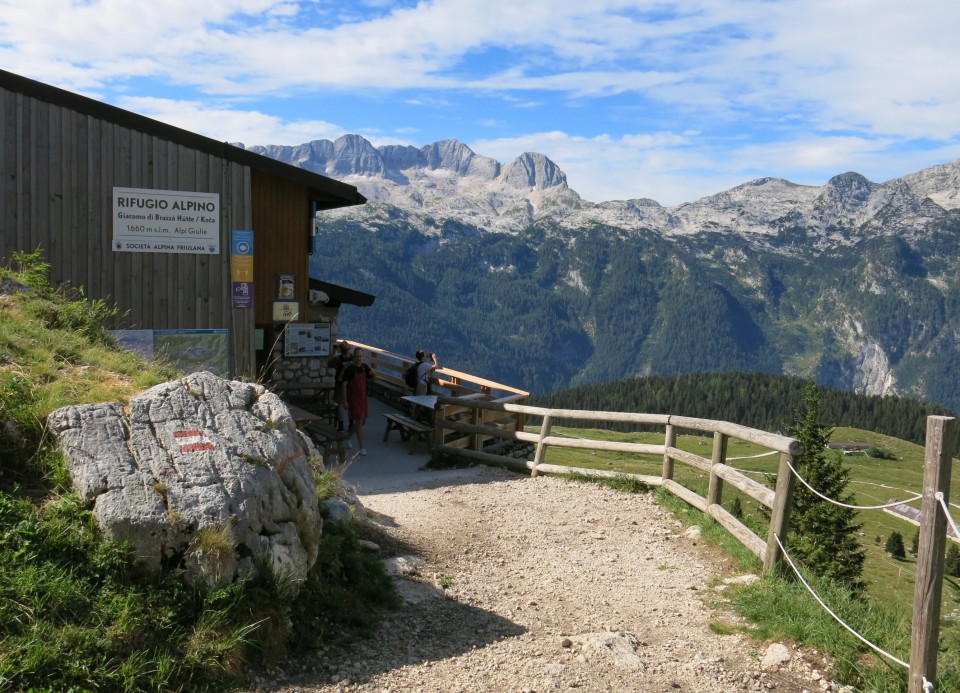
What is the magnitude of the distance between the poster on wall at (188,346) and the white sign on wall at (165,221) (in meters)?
1.50

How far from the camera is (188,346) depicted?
14578mm

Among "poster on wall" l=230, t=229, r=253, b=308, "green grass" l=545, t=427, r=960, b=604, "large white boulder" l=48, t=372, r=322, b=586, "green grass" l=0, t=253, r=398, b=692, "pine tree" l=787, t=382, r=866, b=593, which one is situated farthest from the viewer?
"green grass" l=545, t=427, r=960, b=604

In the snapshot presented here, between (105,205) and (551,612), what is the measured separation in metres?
11.0

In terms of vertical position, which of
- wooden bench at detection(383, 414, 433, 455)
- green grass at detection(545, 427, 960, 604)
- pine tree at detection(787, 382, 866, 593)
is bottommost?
green grass at detection(545, 427, 960, 604)

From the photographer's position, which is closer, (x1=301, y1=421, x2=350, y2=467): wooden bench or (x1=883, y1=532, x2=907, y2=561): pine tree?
(x1=301, y1=421, x2=350, y2=467): wooden bench

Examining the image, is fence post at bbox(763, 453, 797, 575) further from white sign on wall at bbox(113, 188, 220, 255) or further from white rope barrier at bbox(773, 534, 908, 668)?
white sign on wall at bbox(113, 188, 220, 255)

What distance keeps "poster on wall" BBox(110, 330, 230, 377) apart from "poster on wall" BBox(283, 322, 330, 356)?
200cm

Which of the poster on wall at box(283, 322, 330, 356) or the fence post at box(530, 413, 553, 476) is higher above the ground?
the poster on wall at box(283, 322, 330, 356)

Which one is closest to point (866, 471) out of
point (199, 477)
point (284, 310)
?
point (284, 310)

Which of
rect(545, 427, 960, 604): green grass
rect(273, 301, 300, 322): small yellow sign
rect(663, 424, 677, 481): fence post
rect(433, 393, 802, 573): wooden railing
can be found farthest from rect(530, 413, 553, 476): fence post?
rect(545, 427, 960, 604): green grass

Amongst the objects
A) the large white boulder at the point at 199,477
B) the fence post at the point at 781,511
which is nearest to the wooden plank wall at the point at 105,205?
the large white boulder at the point at 199,477

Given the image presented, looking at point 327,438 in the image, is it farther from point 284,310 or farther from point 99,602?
point 99,602

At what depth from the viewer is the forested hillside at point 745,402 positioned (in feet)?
538

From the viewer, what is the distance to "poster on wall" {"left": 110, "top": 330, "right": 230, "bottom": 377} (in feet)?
46.1
